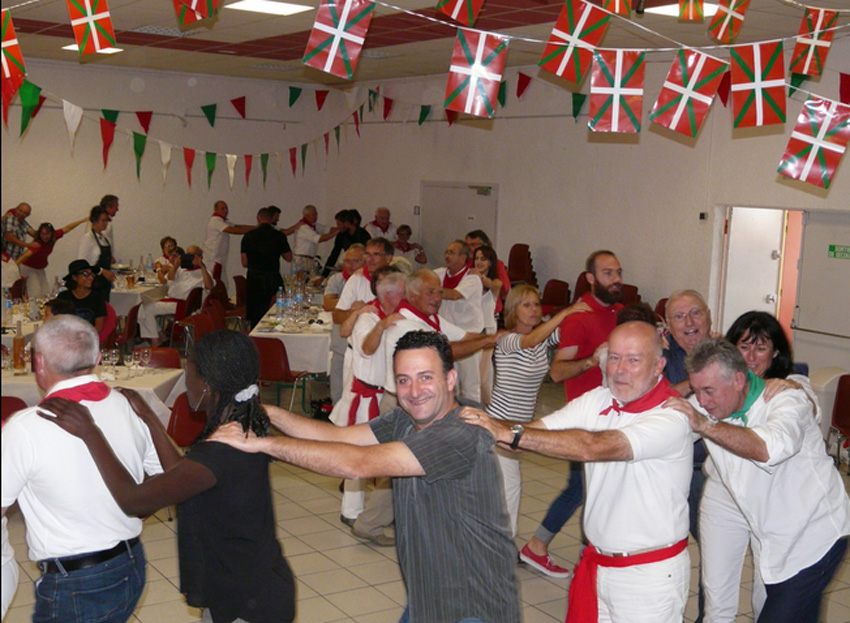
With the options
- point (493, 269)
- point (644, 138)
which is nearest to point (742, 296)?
point (644, 138)

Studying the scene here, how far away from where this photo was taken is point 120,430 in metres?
2.87

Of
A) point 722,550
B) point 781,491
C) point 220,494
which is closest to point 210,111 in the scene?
point 722,550

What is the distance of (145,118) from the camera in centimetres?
1463

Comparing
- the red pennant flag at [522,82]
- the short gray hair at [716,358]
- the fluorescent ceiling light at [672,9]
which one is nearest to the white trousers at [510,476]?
the short gray hair at [716,358]

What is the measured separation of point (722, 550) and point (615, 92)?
2.68 meters

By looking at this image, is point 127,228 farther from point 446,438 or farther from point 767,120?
point 446,438

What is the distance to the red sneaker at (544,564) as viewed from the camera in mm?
5156

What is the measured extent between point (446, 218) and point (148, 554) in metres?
9.94

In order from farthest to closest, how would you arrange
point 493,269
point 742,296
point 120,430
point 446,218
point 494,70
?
point 446,218
point 742,296
point 493,269
point 494,70
point 120,430

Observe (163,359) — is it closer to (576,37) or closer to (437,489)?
(576,37)

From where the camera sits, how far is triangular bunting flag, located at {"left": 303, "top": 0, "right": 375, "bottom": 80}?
184 inches

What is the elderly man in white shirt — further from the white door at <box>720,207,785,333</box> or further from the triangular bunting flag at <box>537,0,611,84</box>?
the white door at <box>720,207,785,333</box>

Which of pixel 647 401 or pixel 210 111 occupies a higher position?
pixel 210 111

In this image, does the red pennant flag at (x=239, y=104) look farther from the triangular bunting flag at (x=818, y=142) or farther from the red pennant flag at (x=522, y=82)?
the triangular bunting flag at (x=818, y=142)
